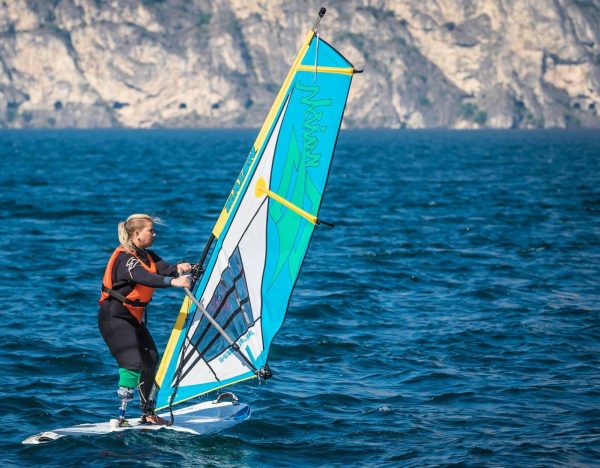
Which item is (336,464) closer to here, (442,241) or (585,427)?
(585,427)

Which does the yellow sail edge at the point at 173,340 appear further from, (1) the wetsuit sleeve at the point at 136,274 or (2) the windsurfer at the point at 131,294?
(1) the wetsuit sleeve at the point at 136,274

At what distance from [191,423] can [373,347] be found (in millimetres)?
5004

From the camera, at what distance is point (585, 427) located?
35.5 ft

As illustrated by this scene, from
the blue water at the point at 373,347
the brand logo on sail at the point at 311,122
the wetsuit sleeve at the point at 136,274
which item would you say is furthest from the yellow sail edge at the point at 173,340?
the brand logo on sail at the point at 311,122

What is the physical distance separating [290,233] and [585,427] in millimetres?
4160

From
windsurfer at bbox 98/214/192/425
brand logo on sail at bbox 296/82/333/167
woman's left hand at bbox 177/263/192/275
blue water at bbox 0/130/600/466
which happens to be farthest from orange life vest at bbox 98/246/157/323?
brand logo on sail at bbox 296/82/333/167

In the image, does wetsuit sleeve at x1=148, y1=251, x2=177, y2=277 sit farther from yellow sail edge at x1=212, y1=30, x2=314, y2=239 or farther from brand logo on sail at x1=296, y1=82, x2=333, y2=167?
brand logo on sail at x1=296, y1=82, x2=333, y2=167

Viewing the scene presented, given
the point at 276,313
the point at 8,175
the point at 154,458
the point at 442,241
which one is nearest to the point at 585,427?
the point at 276,313

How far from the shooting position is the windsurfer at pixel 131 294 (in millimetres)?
8984

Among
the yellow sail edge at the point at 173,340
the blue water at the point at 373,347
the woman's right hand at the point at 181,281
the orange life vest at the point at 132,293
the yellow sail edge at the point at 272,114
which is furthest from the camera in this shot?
the blue water at the point at 373,347

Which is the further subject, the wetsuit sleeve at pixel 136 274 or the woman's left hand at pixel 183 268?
the woman's left hand at pixel 183 268

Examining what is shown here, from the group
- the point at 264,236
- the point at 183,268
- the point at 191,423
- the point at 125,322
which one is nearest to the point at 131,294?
the point at 125,322

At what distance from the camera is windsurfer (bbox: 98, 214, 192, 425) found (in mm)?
8984

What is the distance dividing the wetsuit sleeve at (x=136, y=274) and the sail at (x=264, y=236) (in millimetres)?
429
